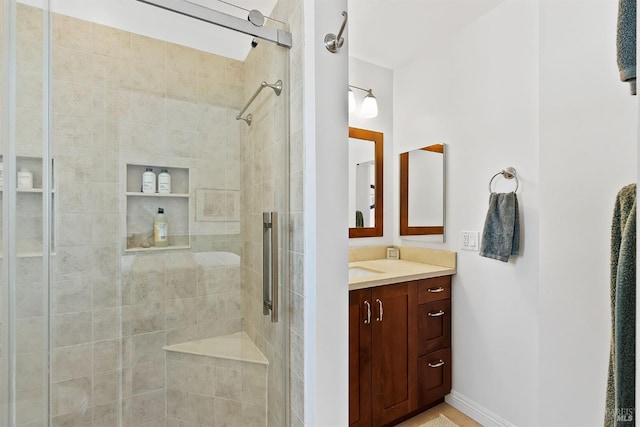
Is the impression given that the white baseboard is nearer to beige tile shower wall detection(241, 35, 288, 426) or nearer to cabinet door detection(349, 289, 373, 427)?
cabinet door detection(349, 289, 373, 427)

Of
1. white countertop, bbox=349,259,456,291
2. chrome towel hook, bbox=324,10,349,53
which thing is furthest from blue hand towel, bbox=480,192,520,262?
chrome towel hook, bbox=324,10,349,53

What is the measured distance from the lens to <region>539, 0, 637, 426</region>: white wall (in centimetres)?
106

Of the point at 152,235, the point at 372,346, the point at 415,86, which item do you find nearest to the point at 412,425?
the point at 372,346

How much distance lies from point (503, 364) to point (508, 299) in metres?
0.38

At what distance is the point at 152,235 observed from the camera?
1.47 m

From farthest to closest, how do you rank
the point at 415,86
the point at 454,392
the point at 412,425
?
the point at 415,86
the point at 454,392
the point at 412,425

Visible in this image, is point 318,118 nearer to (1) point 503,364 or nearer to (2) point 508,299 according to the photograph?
(2) point 508,299

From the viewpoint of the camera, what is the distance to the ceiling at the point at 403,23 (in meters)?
1.85

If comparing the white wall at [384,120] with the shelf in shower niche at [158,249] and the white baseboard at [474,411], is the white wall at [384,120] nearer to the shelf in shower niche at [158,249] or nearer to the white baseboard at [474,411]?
the white baseboard at [474,411]

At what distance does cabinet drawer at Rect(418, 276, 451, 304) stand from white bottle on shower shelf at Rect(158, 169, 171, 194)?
1.54 metres

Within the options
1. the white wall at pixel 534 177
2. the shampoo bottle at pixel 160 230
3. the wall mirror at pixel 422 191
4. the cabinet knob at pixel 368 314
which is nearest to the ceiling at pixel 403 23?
the white wall at pixel 534 177

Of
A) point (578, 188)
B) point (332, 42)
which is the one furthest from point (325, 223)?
point (578, 188)

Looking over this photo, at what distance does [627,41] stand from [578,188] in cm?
69

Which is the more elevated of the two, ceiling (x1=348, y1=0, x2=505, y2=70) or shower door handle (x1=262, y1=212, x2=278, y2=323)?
ceiling (x1=348, y1=0, x2=505, y2=70)
